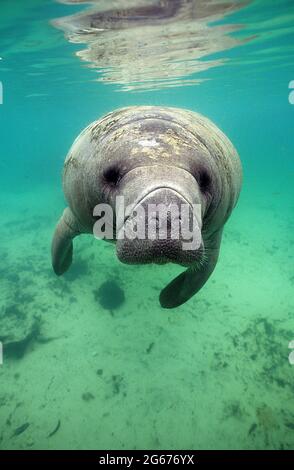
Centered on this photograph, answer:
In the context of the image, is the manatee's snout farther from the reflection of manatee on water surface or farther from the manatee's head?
the reflection of manatee on water surface

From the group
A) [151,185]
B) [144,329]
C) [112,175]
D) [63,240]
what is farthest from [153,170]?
[144,329]

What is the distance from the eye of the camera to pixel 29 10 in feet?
28.8

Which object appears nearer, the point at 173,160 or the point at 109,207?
the point at 173,160

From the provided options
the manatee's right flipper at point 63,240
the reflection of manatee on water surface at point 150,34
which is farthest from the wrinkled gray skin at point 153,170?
the reflection of manatee on water surface at point 150,34

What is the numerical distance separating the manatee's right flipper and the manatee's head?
1875 mm

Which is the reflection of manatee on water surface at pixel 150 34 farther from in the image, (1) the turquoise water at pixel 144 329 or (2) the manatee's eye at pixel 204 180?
(2) the manatee's eye at pixel 204 180

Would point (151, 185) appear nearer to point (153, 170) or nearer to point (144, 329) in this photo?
point (153, 170)

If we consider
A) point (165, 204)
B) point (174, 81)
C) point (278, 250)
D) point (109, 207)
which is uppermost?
point (165, 204)

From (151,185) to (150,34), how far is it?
11018 mm

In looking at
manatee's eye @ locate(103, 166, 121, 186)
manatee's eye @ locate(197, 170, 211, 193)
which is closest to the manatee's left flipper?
manatee's eye @ locate(197, 170, 211, 193)

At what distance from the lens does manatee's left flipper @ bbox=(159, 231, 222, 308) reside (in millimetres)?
4429

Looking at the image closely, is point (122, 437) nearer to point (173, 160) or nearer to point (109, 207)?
point (109, 207)
